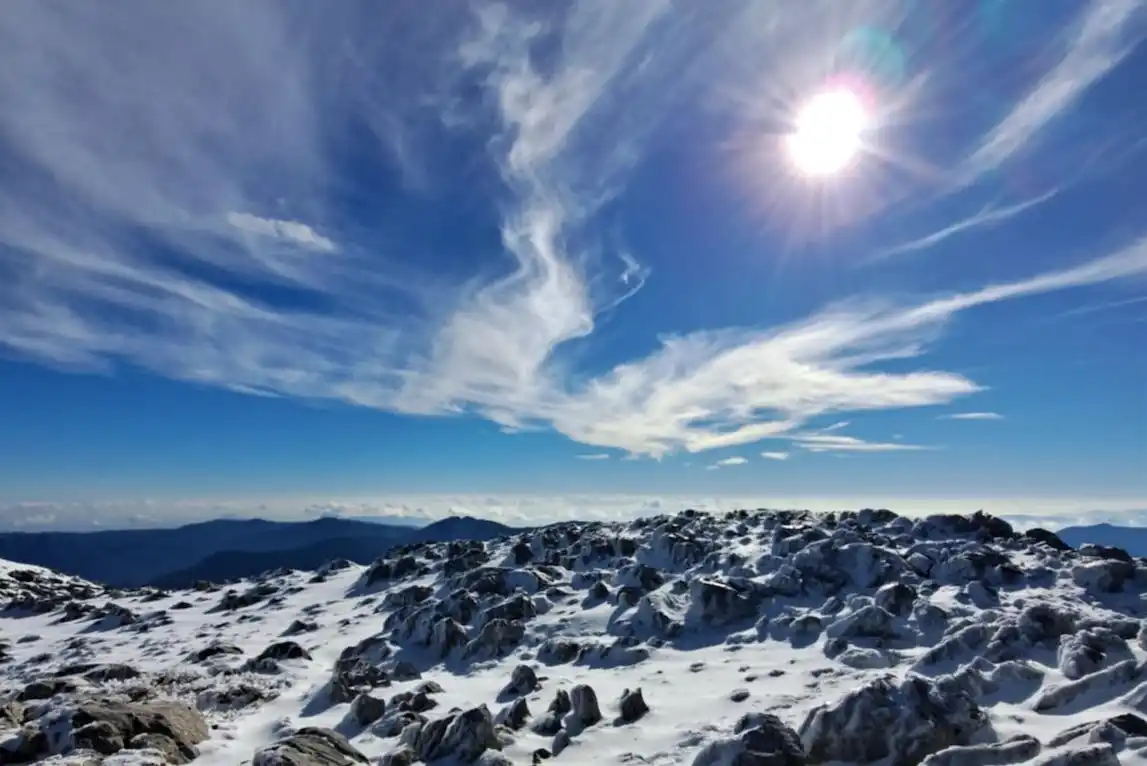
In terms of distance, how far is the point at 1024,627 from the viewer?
88.2ft

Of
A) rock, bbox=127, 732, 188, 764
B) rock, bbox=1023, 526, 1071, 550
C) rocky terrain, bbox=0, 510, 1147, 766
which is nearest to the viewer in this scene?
rocky terrain, bbox=0, 510, 1147, 766

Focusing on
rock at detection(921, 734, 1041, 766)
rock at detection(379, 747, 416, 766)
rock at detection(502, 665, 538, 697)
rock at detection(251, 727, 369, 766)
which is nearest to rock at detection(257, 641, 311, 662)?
rock at detection(502, 665, 538, 697)

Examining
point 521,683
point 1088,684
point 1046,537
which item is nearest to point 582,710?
point 521,683

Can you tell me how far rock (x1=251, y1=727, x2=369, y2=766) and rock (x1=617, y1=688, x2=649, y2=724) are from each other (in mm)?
9286

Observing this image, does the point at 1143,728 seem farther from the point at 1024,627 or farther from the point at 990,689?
the point at 1024,627

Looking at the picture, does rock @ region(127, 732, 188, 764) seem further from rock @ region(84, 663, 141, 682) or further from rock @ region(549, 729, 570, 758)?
rock @ region(84, 663, 141, 682)

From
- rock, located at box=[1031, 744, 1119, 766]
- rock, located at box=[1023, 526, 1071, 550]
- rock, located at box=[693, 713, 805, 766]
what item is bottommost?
rock, located at box=[693, 713, 805, 766]

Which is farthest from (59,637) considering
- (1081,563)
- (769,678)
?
(1081,563)

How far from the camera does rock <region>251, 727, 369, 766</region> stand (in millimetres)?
17827

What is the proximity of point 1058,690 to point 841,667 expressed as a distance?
27.0ft

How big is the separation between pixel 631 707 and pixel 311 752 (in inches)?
450

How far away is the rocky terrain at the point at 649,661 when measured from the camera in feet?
60.5

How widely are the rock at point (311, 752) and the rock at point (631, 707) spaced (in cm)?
929

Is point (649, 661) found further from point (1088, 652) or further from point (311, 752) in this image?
point (311, 752)
